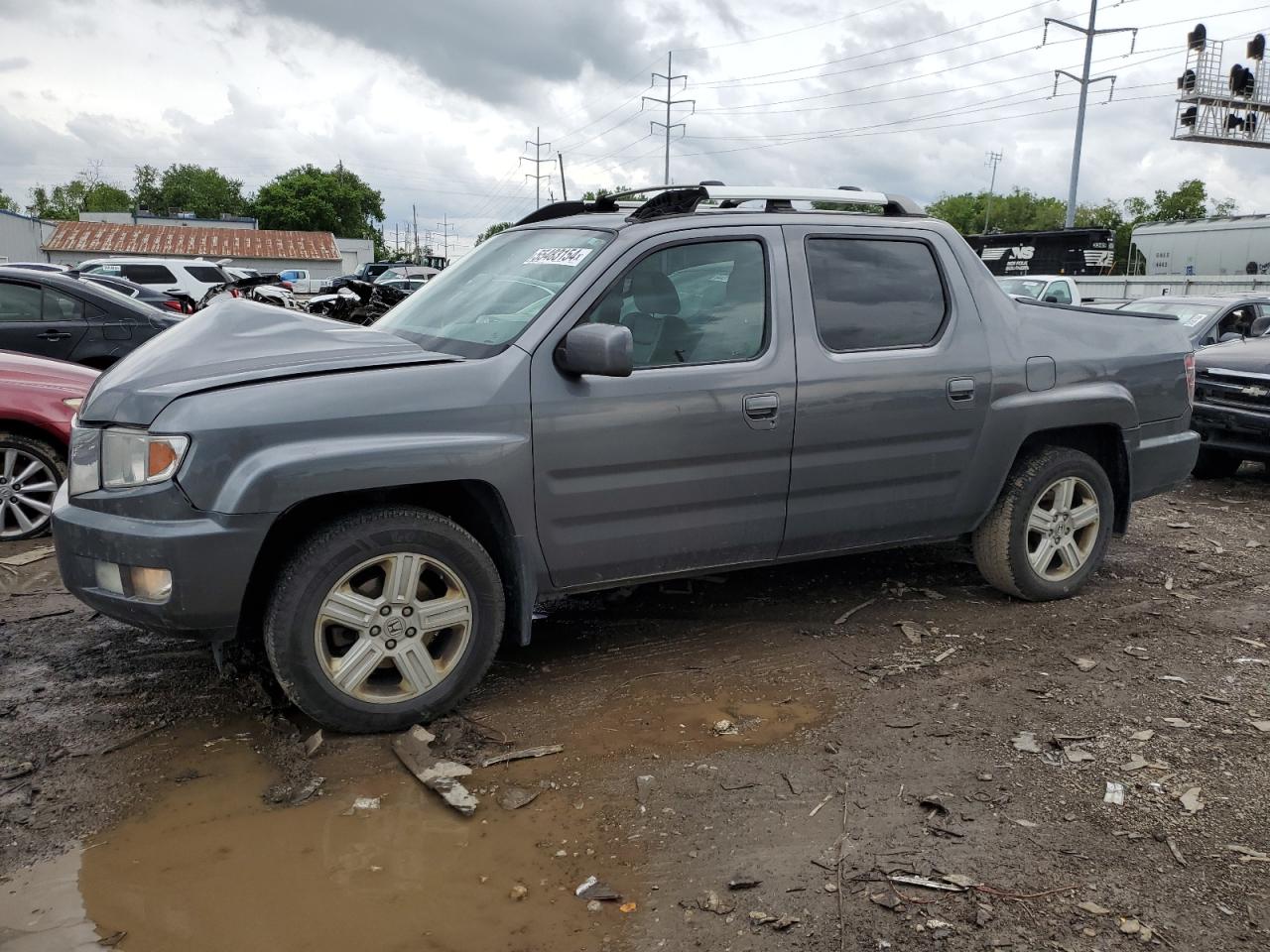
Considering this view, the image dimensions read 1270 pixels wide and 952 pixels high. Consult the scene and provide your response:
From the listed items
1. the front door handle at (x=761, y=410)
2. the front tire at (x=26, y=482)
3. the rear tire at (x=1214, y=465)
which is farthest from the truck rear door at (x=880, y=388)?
the rear tire at (x=1214, y=465)

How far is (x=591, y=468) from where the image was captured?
3848 millimetres

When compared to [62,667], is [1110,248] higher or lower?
higher

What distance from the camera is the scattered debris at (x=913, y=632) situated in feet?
15.6

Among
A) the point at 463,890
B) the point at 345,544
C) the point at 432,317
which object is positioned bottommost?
the point at 463,890

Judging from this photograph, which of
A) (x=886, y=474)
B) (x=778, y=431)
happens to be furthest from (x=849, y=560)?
(x=778, y=431)

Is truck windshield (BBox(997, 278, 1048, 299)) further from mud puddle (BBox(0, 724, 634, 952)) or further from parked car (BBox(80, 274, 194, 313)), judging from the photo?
mud puddle (BBox(0, 724, 634, 952))

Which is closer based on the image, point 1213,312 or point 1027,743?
point 1027,743

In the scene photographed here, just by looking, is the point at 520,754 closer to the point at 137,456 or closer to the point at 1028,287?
the point at 137,456

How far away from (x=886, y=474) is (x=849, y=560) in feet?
5.10

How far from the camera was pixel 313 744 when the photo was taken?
3590 millimetres

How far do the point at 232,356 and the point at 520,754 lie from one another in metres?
1.73

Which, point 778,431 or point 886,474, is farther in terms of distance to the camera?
point 886,474

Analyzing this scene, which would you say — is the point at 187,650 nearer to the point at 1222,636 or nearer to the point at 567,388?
the point at 567,388

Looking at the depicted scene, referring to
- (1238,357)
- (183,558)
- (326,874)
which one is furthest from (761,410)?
(1238,357)
